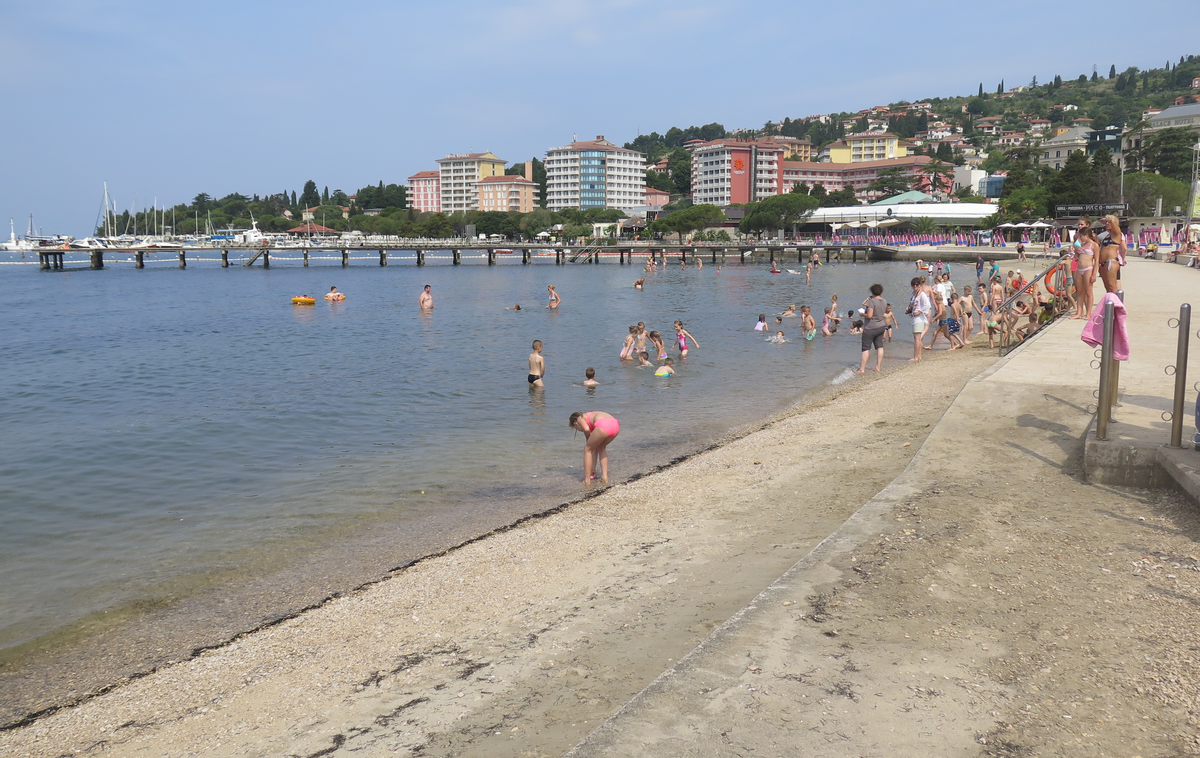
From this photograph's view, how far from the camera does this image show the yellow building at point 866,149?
598 feet

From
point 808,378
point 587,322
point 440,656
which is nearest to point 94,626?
point 440,656

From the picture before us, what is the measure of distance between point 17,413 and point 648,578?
52.8ft

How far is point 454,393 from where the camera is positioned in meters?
17.0

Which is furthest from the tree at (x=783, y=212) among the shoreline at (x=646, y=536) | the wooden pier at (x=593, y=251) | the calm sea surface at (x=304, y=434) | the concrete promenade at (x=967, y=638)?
the concrete promenade at (x=967, y=638)

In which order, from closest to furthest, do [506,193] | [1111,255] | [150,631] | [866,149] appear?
[150,631] < [1111,255] < [506,193] < [866,149]

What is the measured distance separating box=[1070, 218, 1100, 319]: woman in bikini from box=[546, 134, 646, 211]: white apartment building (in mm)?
159189

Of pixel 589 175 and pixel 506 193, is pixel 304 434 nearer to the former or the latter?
pixel 589 175

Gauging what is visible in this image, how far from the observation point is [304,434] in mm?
13453

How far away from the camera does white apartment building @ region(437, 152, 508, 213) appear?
185000mm

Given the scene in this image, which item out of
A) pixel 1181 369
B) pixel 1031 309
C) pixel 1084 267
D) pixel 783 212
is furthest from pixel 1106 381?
pixel 783 212

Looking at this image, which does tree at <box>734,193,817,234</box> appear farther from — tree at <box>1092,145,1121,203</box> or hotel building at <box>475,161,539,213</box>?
hotel building at <box>475,161,539,213</box>

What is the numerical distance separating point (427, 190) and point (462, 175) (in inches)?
550

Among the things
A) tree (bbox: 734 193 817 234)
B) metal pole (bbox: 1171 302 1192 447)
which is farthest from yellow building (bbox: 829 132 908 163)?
metal pole (bbox: 1171 302 1192 447)

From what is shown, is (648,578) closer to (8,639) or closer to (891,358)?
(8,639)
